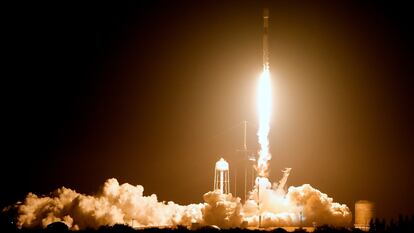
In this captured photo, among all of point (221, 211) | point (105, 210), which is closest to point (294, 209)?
point (221, 211)

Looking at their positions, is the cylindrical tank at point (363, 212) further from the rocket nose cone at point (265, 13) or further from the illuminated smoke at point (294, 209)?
the rocket nose cone at point (265, 13)

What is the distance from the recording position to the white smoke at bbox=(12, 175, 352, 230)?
225ft

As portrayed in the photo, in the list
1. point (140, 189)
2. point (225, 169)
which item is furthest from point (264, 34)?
point (140, 189)

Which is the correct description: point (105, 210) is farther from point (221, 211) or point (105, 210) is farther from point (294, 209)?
point (294, 209)

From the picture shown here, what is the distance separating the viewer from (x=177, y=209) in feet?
244

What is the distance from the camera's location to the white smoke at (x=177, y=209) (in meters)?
68.6

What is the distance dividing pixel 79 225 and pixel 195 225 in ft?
30.8

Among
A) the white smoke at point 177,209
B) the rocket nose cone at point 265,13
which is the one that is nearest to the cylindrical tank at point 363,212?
the white smoke at point 177,209

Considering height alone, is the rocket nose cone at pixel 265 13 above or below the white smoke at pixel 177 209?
above

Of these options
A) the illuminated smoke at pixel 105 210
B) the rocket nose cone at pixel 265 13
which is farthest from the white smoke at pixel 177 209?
the rocket nose cone at pixel 265 13

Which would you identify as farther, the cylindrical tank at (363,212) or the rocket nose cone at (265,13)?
the cylindrical tank at (363,212)

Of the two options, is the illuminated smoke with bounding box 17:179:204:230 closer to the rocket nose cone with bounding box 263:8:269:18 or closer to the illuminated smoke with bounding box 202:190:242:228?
the illuminated smoke with bounding box 202:190:242:228

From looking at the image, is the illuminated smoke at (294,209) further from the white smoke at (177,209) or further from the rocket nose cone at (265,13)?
the rocket nose cone at (265,13)

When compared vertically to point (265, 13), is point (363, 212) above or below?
below
